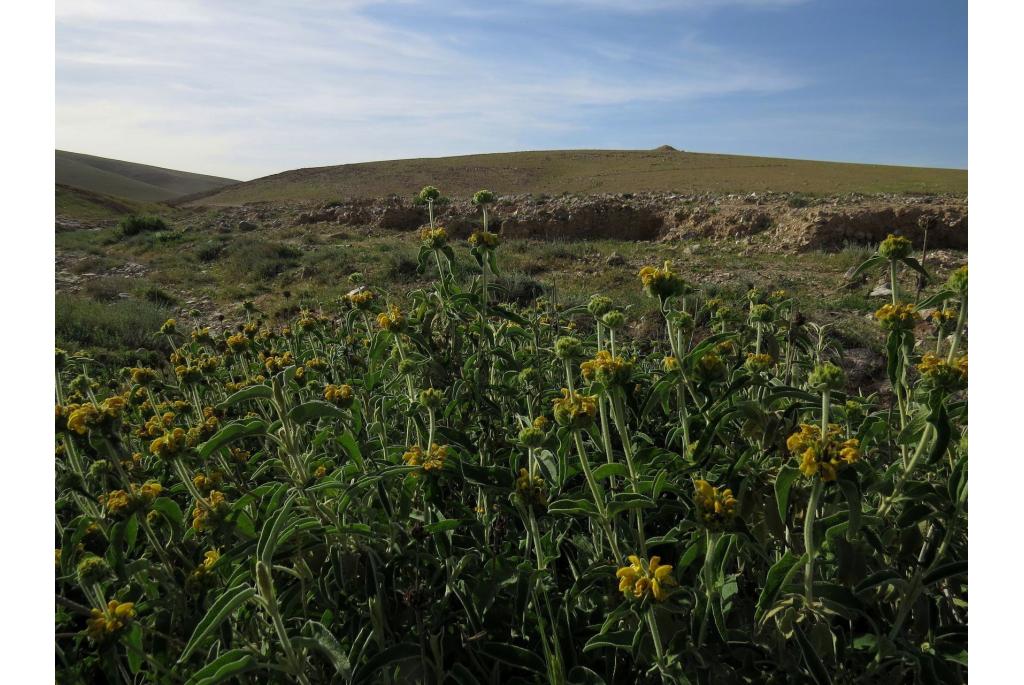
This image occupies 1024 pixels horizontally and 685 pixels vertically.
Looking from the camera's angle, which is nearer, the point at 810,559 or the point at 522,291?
the point at 810,559

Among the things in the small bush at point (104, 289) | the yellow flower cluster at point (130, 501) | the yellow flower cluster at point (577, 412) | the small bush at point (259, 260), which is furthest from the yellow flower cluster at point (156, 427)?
the small bush at point (259, 260)

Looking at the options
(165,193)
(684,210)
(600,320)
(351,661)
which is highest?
(165,193)

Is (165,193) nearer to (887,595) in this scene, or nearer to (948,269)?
(948,269)

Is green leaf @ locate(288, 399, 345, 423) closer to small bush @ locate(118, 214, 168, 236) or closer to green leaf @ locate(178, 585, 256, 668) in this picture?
green leaf @ locate(178, 585, 256, 668)

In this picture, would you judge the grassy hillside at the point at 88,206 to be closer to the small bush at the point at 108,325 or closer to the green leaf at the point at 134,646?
the small bush at the point at 108,325

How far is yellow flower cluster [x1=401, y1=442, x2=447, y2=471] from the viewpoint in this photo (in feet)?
4.45

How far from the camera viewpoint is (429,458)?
139cm

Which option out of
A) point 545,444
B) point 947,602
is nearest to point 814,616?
point 947,602

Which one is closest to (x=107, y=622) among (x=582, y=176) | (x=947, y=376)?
(x=947, y=376)

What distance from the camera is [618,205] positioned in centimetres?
1856

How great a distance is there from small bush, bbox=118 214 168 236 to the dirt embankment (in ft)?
10.3

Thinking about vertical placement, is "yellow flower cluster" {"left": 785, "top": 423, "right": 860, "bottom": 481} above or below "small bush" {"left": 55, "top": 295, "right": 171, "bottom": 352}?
above

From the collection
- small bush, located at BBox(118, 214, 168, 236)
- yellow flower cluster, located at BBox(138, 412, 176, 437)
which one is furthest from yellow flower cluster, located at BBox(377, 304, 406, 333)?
small bush, located at BBox(118, 214, 168, 236)

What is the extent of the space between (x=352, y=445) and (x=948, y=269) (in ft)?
33.1
